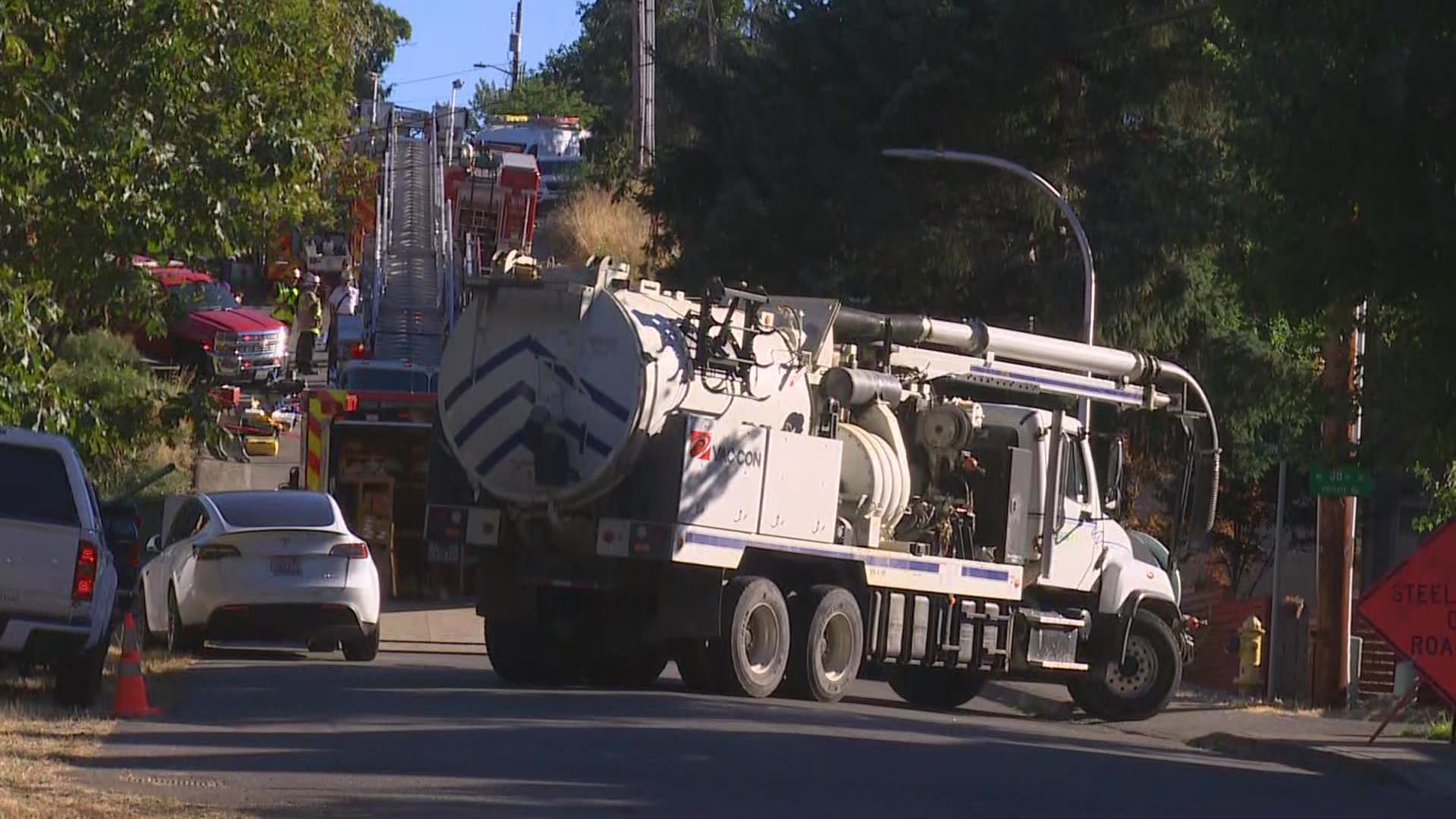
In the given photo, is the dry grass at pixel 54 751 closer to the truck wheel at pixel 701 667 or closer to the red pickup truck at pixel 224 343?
the truck wheel at pixel 701 667

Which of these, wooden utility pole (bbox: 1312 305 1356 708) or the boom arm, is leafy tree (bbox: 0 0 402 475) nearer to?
the boom arm

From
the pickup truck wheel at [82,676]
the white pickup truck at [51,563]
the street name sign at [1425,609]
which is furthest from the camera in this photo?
the street name sign at [1425,609]

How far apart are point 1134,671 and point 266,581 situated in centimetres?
819

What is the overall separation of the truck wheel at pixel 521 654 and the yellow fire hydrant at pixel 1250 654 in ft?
38.3

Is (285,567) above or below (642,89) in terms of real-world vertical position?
below

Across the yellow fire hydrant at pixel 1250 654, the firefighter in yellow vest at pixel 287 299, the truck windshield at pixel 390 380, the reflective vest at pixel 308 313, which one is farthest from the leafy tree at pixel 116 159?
the reflective vest at pixel 308 313

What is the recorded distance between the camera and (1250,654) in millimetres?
28016

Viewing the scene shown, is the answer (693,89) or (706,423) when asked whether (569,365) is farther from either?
(693,89)

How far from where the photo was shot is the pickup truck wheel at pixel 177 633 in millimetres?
20359

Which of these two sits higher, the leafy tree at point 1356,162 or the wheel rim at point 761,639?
the leafy tree at point 1356,162

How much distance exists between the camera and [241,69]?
18.9 m

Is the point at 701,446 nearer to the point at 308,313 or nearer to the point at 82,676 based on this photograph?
the point at 82,676

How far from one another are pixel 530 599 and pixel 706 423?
2.35m

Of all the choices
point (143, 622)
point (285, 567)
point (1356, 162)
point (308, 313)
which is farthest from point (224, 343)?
point (1356, 162)
